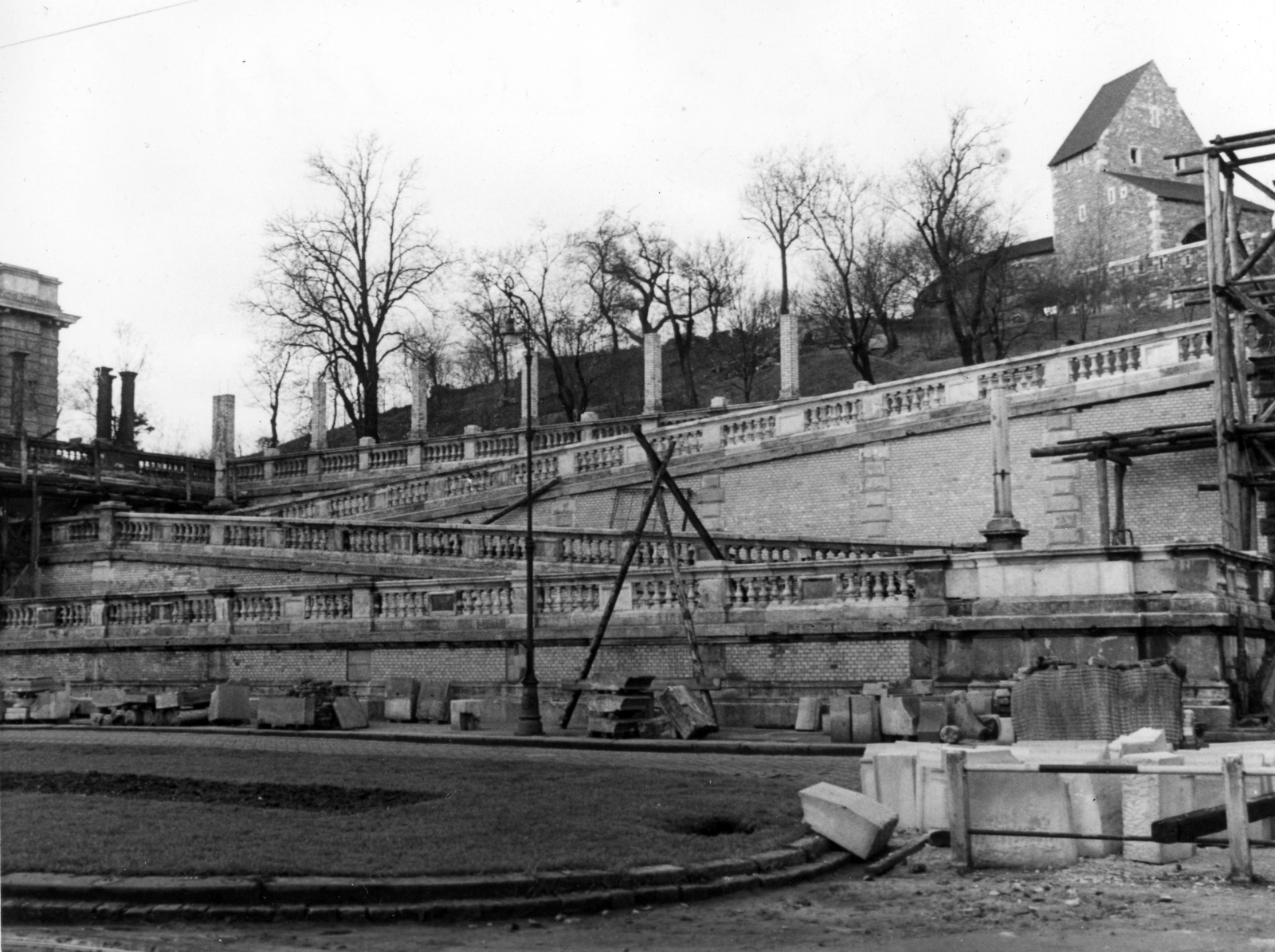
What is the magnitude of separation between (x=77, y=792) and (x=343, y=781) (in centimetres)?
237

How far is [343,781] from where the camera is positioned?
14.5 m

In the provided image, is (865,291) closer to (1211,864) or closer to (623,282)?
(623,282)

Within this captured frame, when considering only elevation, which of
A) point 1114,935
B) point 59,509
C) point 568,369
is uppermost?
point 568,369

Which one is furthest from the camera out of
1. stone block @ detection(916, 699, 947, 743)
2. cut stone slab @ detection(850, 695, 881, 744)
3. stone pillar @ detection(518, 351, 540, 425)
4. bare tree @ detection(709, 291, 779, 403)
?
bare tree @ detection(709, 291, 779, 403)

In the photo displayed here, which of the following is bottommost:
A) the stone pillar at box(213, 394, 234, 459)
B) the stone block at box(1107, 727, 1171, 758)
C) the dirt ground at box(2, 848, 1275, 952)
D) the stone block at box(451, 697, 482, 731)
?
the dirt ground at box(2, 848, 1275, 952)

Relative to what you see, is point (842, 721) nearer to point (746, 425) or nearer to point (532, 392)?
point (532, 392)

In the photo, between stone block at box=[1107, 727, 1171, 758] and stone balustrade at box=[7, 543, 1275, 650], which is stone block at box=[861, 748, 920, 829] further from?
stone balustrade at box=[7, 543, 1275, 650]

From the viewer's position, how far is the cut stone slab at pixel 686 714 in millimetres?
19984

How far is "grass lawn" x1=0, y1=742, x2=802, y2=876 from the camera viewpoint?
1052 centimetres

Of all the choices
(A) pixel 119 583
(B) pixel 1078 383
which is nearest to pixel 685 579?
(B) pixel 1078 383

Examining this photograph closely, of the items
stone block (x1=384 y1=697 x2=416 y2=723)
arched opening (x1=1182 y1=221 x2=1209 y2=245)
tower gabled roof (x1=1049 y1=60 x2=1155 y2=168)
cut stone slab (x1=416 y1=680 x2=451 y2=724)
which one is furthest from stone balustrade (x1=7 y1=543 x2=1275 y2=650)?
tower gabled roof (x1=1049 y1=60 x2=1155 y2=168)

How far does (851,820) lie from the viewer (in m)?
11.6

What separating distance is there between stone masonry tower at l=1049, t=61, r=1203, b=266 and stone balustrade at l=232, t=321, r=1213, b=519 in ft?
147

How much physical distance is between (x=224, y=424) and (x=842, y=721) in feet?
112
